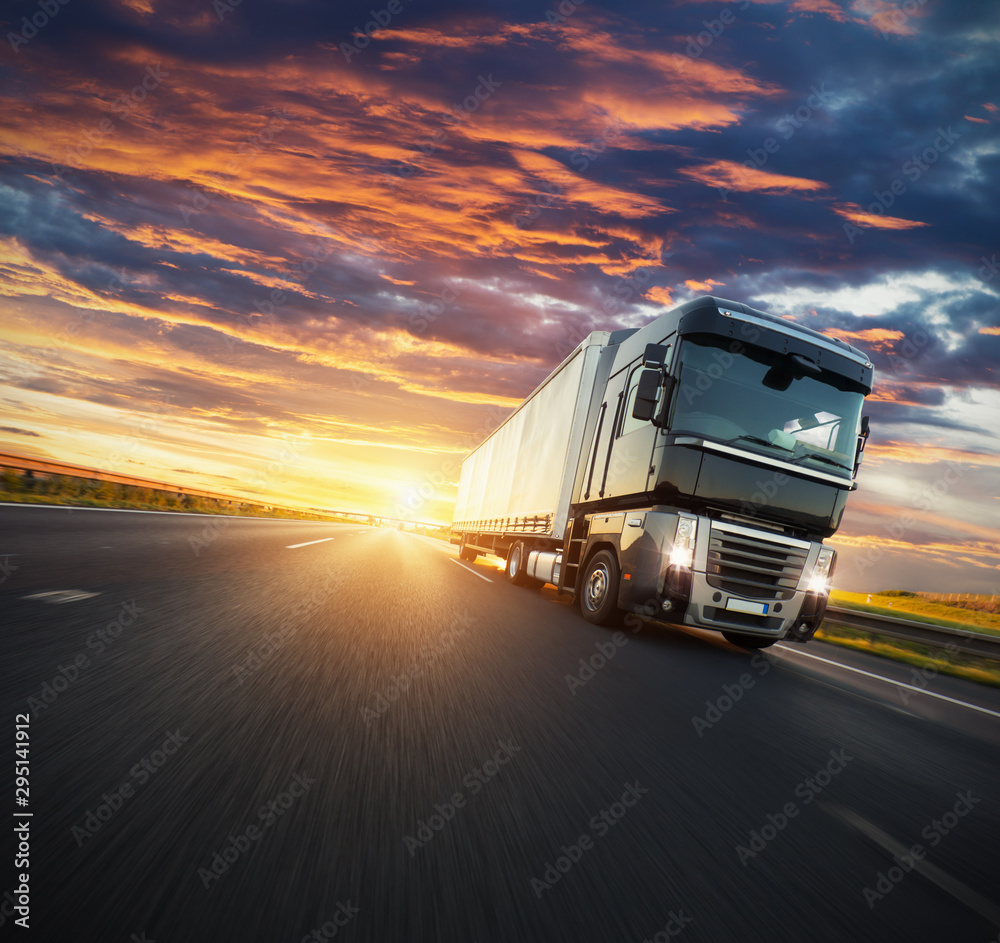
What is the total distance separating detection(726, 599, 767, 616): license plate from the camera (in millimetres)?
7820

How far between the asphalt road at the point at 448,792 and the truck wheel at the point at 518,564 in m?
7.34

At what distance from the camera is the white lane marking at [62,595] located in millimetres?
5891

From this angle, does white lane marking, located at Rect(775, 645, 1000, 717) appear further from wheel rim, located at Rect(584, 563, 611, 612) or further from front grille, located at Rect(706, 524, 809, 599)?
wheel rim, located at Rect(584, 563, 611, 612)

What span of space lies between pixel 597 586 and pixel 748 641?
2317mm

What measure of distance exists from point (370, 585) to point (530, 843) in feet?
26.3

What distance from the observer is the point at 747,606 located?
7.89 m

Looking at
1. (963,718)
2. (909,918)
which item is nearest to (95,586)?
A: (909,918)

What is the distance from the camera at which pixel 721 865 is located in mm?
2557

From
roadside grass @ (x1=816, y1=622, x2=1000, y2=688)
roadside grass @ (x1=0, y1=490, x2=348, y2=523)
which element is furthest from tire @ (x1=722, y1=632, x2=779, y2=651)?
roadside grass @ (x1=0, y1=490, x2=348, y2=523)

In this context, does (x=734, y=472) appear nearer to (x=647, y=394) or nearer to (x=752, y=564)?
(x=752, y=564)

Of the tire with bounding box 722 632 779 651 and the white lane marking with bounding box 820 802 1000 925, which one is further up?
the tire with bounding box 722 632 779 651

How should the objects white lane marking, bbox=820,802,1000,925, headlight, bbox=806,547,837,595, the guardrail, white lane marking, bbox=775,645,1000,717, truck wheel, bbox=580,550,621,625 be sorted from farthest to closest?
the guardrail → truck wheel, bbox=580,550,621,625 → headlight, bbox=806,547,837,595 → white lane marking, bbox=775,645,1000,717 → white lane marking, bbox=820,802,1000,925

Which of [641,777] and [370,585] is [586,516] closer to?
[370,585]

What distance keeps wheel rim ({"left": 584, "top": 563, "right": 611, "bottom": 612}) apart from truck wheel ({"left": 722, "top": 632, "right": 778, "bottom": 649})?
6.34ft
